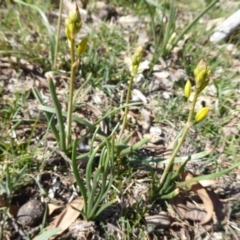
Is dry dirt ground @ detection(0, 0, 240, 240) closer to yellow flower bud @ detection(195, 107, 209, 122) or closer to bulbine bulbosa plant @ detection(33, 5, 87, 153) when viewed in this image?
bulbine bulbosa plant @ detection(33, 5, 87, 153)

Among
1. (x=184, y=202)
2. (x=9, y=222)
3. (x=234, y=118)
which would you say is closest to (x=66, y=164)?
(x=9, y=222)

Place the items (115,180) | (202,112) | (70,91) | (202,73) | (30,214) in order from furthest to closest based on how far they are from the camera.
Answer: (115,180) < (30,214) < (70,91) < (202,112) < (202,73)

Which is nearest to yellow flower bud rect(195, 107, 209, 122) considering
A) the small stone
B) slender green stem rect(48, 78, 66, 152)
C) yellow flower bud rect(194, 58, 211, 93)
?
yellow flower bud rect(194, 58, 211, 93)

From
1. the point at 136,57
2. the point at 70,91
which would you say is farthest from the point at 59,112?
the point at 136,57

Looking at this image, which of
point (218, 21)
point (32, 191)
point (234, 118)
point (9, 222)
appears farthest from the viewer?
point (218, 21)

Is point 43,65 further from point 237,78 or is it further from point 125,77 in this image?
point 237,78

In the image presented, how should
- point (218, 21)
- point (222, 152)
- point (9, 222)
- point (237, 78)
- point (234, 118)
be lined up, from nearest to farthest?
point (9, 222), point (222, 152), point (234, 118), point (237, 78), point (218, 21)

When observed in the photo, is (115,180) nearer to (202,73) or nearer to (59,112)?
(59,112)

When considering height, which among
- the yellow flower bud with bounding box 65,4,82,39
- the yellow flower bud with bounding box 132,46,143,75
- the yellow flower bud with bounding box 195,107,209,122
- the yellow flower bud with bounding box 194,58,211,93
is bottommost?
the yellow flower bud with bounding box 195,107,209,122
